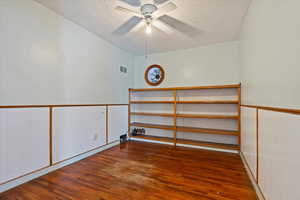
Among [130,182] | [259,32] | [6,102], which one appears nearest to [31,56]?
[6,102]

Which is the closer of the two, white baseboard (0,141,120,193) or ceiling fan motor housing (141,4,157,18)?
white baseboard (0,141,120,193)

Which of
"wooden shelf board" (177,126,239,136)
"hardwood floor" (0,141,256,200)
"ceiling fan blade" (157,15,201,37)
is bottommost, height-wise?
"hardwood floor" (0,141,256,200)

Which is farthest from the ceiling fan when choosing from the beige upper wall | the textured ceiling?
the beige upper wall

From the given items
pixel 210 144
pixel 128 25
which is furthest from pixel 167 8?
pixel 210 144

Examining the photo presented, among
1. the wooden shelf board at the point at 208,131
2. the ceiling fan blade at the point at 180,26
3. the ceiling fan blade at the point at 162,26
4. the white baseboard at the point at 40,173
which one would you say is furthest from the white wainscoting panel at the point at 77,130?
the ceiling fan blade at the point at 180,26

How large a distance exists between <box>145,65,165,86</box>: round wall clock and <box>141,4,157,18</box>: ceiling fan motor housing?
1879 millimetres

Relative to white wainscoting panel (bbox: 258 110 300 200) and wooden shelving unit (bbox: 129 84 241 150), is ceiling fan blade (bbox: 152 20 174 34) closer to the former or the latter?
wooden shelving unit (bbox: 129 84 241 150)

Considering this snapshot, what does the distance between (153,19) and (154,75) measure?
5.73ft

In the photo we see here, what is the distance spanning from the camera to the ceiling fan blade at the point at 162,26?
229cm

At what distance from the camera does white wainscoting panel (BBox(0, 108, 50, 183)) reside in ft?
5.03

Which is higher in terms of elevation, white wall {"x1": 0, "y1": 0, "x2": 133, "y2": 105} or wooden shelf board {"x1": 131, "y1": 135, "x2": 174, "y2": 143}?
white wall {"x1": 0, "y1": 0, "x2": 133, "y2": 105}

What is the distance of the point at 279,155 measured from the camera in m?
0.98

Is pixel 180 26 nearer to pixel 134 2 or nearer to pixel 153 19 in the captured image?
pixel 153 19

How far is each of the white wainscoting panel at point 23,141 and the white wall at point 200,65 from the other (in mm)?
2515
